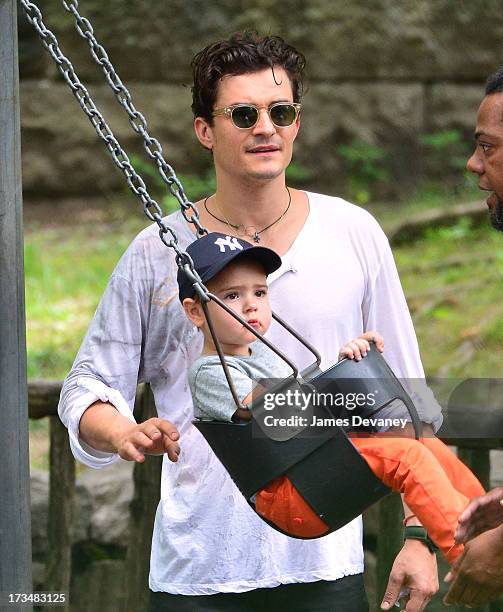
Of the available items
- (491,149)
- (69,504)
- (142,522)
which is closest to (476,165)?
(491,149)

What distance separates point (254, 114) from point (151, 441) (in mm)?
781

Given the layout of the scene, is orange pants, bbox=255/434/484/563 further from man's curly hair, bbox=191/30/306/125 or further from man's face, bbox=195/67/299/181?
man's curly hair, bbox=191/30/306/125

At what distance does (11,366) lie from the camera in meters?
2.68

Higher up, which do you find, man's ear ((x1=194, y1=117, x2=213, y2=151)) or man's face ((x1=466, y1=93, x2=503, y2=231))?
man's ear ((x1=194, y1=117, x2=213, y2=151))

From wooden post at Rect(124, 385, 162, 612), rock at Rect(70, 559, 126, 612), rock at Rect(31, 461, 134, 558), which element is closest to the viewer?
wooden post at Rect(124, 385, 162, 612)

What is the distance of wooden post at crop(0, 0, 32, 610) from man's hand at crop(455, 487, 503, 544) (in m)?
1.01

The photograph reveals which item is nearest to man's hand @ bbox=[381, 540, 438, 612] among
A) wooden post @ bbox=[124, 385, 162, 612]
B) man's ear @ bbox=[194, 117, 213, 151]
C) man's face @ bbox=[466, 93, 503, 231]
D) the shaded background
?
man's face @ bbox=[466, 93, 503, 231]

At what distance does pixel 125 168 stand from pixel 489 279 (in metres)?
4.35

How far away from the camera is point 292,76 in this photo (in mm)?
2760

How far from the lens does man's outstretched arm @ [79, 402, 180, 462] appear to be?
7.66ft


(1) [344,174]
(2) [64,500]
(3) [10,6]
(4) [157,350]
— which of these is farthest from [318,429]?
(1) [344,174]

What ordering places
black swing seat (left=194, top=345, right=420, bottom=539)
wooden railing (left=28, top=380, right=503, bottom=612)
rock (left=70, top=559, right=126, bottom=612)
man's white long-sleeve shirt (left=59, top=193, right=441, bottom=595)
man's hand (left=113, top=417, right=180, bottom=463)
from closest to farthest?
black swing seat (left=194, top=345, right=420, bottom=539), man's hand (left=113, top=417, right=180, bottom=463), man's white long-sleeve shirt (left=59, top=193, right=441, bottom=595), wooden railing (left=28, top=380, right=503, bottom=612), rock (left=70, top=559, right=126, bottom=612)

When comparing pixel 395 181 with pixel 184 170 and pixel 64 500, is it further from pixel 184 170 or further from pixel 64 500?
pixel 64 500

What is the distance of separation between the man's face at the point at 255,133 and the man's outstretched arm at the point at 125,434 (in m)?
0.61
